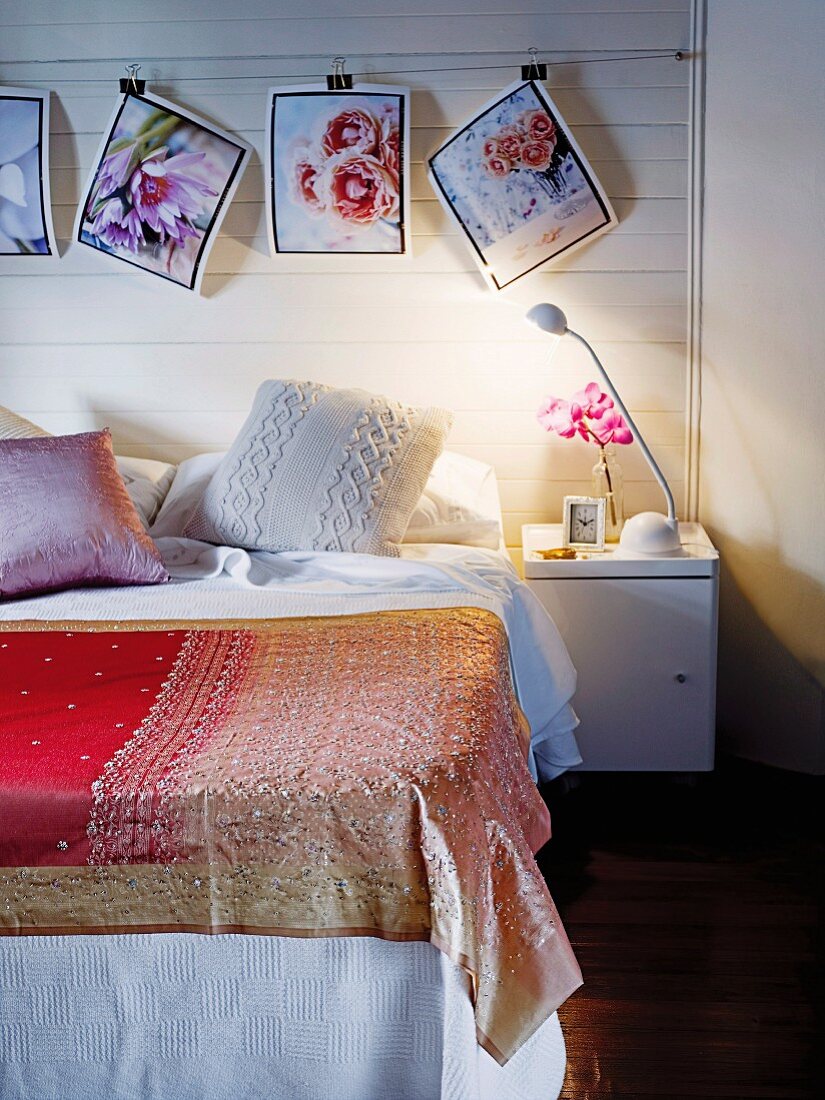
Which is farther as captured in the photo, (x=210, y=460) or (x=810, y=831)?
(x=210, y=460)

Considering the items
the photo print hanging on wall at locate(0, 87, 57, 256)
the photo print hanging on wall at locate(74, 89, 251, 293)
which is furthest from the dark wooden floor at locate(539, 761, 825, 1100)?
the photo print hanging on wall at locate(0, 87, 57, 256)

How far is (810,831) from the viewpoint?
2.48 meters

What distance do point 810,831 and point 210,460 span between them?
1747mm

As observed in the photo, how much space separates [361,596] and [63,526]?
666 millimetres

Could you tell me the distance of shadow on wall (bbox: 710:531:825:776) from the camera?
2762mm

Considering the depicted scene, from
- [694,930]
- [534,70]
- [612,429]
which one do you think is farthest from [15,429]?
[694,930]

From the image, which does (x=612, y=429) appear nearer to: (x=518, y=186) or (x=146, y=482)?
(x=518, y=186)

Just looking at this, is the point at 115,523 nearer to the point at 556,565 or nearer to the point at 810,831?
the point at 556,565

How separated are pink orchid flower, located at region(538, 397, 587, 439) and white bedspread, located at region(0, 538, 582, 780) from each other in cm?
39

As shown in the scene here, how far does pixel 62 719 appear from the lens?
163 cm

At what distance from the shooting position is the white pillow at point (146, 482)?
2.79 meters

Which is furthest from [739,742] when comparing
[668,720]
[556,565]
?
[556,565]

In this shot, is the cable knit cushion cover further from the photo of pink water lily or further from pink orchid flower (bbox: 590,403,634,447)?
pink orchid flower (bbox: 590,403,634,447)

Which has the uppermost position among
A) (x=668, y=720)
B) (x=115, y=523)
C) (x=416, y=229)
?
(x=416, y=229)
